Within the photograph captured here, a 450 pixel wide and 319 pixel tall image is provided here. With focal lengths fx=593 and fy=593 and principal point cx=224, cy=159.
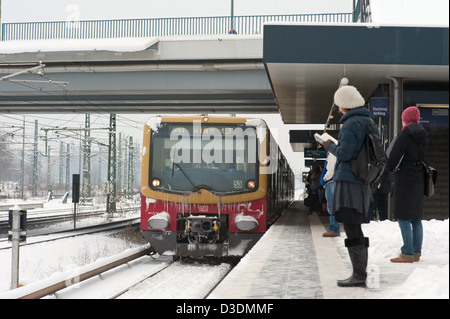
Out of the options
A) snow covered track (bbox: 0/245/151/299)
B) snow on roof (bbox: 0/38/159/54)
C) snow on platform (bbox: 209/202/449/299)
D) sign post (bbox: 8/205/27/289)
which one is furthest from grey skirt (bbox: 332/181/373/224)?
snow on roof (bbox: 0/38/159/54)

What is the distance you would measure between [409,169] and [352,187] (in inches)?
56.4

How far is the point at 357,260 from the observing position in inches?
191

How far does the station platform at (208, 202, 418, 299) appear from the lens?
474 centimetres

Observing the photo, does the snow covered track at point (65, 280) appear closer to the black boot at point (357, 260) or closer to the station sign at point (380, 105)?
the black boot at point (357, 260)

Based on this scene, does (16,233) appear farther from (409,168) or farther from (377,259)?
(409,168)

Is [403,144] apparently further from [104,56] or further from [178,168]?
[104,56]

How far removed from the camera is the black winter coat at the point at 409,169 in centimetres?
586

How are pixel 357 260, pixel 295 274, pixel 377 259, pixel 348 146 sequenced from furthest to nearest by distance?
pixel 377 259 < pixel 295 274 < pixel 357 260 < pixel 348 146

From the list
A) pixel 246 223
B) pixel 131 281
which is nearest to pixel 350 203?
pixel 131 281

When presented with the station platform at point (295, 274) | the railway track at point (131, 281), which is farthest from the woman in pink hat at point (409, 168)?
the railway track at point (131, 281)

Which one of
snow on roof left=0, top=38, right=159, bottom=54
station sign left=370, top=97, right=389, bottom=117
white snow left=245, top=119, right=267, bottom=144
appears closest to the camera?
white snow left=245, top=119, right=267, bottom=144

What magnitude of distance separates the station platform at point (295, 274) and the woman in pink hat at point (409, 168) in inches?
22.8

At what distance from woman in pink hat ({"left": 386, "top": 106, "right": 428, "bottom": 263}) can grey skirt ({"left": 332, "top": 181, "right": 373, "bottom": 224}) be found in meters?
1.25

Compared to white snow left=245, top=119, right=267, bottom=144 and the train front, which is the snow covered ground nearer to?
the train front
